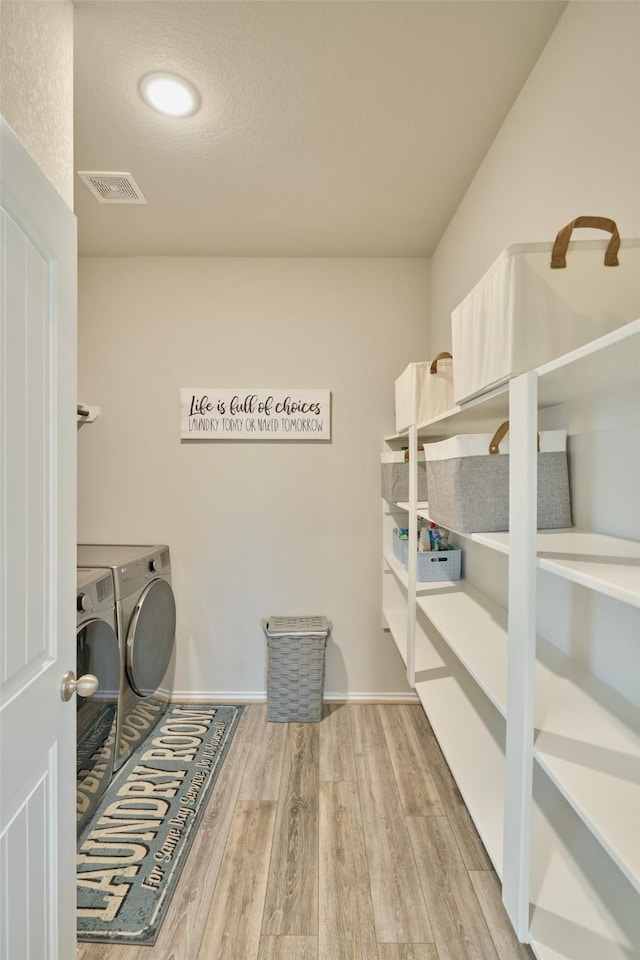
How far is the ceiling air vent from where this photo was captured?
1953mm

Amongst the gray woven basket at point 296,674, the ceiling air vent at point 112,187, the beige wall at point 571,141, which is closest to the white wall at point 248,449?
the gray woven basket at point 296,674

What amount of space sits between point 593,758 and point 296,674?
6.15ft

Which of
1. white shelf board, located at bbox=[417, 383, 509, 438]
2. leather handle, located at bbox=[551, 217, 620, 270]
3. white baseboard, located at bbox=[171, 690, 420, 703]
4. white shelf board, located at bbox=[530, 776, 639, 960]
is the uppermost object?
leather handle, located at bbox=[551, 217, 620, 270]

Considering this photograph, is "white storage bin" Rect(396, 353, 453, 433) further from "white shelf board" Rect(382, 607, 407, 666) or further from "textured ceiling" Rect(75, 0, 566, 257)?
"white shelf board" Rect(382, 607, 407, 666)

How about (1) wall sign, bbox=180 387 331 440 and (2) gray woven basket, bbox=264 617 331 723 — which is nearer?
(2) gray woven basket, bbox=264 617 331 723

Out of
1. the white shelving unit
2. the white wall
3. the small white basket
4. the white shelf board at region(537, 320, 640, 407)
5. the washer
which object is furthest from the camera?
the white wall

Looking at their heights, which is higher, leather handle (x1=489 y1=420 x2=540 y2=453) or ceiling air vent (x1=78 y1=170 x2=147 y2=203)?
ceiling air vent (x1=78 y1=170 x2=147 y2=203)

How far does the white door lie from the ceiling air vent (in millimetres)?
1119

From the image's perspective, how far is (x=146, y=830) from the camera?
5.86 ft

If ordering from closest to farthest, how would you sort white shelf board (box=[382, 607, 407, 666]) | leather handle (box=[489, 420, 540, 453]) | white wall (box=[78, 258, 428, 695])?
1. leather handle (box=[489, 420, 540, 453])
2. white shelf board (box=[382, 607, 407, 666])
3. white wall (box=[78, 258, 428, 695])

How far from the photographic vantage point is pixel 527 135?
4.97 feet


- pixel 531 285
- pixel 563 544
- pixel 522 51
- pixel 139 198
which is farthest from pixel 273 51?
pixel 563 544

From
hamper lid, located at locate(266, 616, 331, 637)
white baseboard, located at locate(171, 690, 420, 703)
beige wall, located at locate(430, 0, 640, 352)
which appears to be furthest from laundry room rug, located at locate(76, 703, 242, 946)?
beige wall, located at locate(430, 0, 640, 352)

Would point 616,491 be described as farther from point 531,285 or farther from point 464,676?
point 464,676
